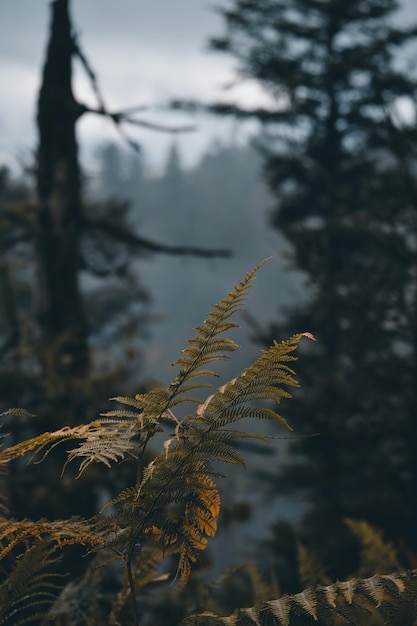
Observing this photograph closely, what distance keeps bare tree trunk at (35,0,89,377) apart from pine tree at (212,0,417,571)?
2793 millimetres

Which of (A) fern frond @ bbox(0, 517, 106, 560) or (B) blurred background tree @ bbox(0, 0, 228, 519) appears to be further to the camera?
(B) blurred background tree @ bbox(0, 0, 228, 519)

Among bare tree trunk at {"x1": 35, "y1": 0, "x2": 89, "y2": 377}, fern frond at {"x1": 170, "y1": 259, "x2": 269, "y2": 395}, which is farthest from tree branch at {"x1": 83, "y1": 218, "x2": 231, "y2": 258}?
fern frond at {"x1": 170, "y1": 259, "x2": 269, "y2": 395}

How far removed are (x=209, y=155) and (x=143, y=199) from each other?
2251 centimetres

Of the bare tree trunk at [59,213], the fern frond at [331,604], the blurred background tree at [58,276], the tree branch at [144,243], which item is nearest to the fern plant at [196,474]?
the fern frond at [331,604]

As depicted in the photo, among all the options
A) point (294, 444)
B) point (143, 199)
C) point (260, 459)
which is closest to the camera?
point (294, 444)

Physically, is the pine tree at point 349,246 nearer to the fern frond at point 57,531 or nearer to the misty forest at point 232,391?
the misty forest at point 232,391

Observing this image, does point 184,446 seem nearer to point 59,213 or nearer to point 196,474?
point 196,474

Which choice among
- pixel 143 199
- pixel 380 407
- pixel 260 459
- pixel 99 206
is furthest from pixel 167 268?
pixel 380 407

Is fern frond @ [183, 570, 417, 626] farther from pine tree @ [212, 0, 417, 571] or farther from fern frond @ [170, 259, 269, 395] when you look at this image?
pine tree @ [212, 0, 417, 571]

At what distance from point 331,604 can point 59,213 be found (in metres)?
4.88

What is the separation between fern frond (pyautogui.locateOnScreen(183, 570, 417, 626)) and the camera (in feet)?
4.08

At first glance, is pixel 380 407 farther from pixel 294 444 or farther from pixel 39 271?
pixel 39 271

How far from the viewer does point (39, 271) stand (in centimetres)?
564

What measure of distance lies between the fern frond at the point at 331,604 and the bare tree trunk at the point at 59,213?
4040mm
